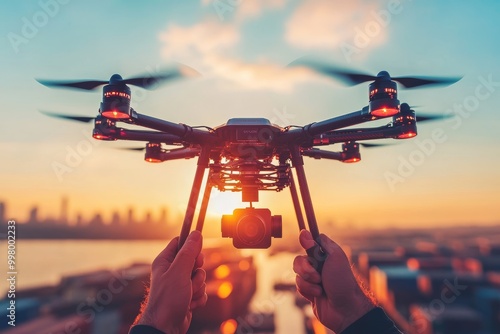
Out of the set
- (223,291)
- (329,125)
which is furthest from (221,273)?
(329,125)

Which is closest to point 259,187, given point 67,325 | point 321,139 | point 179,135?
point 321,139

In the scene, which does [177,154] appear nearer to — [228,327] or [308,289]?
[308,289]

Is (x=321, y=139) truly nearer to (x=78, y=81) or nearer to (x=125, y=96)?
(x=125, y=96)

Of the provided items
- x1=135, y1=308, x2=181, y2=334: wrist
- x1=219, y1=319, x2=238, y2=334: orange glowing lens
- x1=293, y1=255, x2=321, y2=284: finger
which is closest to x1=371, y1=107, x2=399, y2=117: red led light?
x1=293, y1=255, x2=321, y2=284: finger

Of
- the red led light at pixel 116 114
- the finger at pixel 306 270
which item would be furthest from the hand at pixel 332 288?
the red led light at pixel 116 114

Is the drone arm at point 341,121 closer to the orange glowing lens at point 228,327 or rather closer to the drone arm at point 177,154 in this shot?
the drone arm at point 177,154

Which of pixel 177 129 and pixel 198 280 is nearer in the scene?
pixel 198 280

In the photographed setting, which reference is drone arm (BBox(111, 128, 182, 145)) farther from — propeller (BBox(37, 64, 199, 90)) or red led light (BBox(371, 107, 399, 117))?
red led light (BBox(371, 107, 399, 117))
